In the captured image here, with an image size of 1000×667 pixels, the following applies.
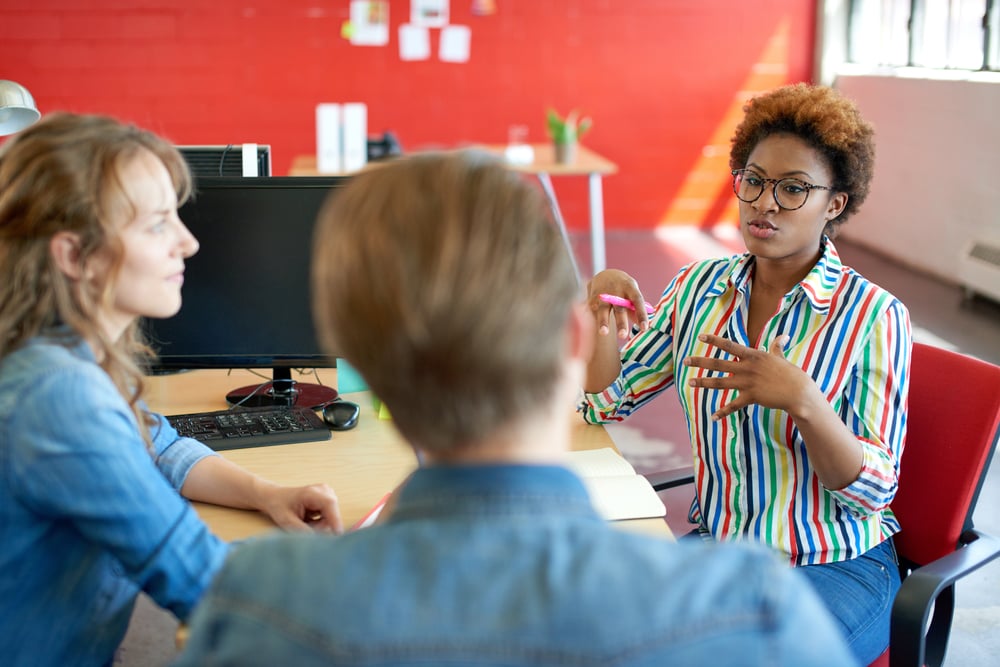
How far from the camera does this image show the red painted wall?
655 centimetres

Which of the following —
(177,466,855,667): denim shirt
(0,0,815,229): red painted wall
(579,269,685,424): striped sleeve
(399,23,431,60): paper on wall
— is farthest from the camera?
(399,23,431,60): paper on wall

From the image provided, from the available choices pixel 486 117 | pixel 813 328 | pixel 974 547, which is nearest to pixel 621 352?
pixel 813 328

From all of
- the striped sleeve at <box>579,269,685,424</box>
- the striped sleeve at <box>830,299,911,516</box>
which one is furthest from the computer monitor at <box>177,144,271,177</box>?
the striped sleeve at <box>830,299,911,516</box>

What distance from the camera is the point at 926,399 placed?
1633mm

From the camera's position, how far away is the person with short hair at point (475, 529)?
1.97 feet

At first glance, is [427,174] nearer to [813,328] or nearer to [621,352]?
[813,328]

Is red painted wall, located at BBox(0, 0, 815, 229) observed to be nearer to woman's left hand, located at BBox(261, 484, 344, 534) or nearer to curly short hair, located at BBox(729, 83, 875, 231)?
curly short hair, located at BBox(729, 83, 875, 231)

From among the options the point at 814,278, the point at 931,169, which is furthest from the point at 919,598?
the point at 931,169

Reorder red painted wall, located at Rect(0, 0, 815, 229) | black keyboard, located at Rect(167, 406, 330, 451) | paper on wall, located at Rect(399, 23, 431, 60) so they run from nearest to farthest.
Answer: black keyboard, located at Rect(167, 406, 330, 451) < red painted wall, located at Rect(0, 0, 815, 229) < paper on wall, located at Rect(399, 23, 431, 60)

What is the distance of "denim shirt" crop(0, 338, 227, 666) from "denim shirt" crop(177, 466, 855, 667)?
1.51 feet

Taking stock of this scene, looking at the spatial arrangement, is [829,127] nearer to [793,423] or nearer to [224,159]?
[793,423]

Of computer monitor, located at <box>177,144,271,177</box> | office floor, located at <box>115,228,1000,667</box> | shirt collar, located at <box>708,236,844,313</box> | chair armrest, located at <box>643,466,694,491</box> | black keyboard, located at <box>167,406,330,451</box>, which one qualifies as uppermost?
computer monitor, located at <box>177,144,271,177</box>

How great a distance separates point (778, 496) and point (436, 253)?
116 cm

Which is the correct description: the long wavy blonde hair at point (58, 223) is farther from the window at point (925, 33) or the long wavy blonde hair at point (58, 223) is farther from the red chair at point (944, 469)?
the window at point (925, 33)
